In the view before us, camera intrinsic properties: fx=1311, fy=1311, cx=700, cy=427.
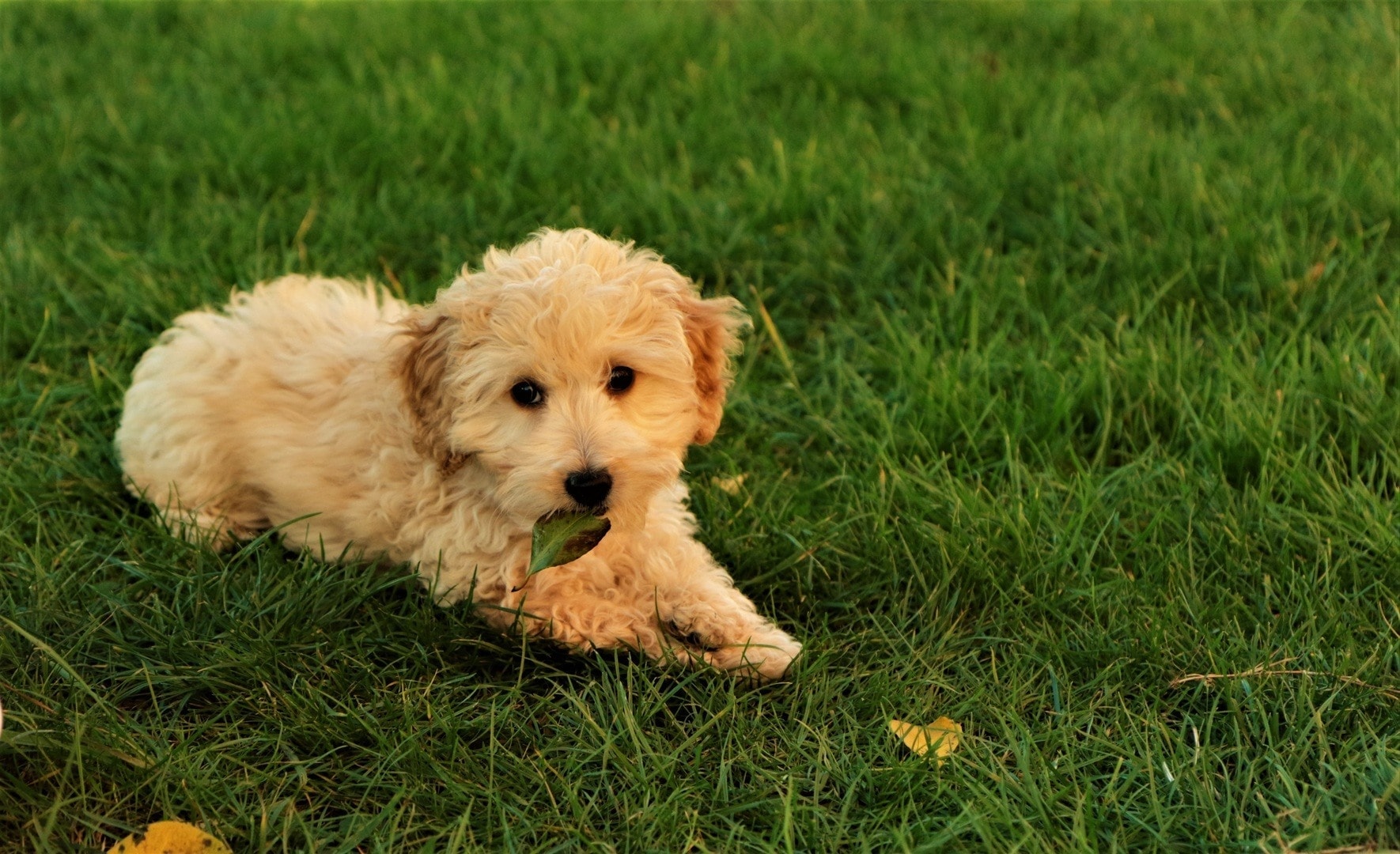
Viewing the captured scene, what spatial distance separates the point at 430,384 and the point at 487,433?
0.21 metres

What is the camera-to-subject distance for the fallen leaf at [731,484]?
3.81m

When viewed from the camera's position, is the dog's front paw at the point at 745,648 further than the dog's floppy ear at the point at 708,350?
No

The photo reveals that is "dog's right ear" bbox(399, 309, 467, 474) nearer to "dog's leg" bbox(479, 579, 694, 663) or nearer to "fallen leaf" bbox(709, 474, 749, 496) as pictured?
"dog's leg" bbox(479, 579, 694, 663)

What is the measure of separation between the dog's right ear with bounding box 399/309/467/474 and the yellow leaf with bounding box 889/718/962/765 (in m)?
1.20

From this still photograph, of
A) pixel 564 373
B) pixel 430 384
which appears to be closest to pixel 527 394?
pixel 564 373

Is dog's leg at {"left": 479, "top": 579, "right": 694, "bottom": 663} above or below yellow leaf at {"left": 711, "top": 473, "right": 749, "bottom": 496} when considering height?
above

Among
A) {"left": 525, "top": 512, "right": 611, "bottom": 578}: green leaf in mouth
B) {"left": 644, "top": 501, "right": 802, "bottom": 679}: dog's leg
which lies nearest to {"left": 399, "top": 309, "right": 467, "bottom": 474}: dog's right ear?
{"left": 525, "top": 512, "right": 611, "bottom": 578}: green leaf in mouth

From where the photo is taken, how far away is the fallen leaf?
12.5 feet

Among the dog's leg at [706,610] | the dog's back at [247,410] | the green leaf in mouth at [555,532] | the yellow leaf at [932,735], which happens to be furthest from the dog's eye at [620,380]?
the yellow leaf at [932,735]

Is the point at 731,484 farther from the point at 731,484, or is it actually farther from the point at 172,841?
the point at 172,841

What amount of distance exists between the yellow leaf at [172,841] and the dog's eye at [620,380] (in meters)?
1.26

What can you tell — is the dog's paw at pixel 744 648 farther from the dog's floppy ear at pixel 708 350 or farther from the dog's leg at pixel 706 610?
the dog's floppy ear at pixel 708 350

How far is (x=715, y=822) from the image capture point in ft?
8.91

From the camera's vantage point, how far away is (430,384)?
10.3 ft
